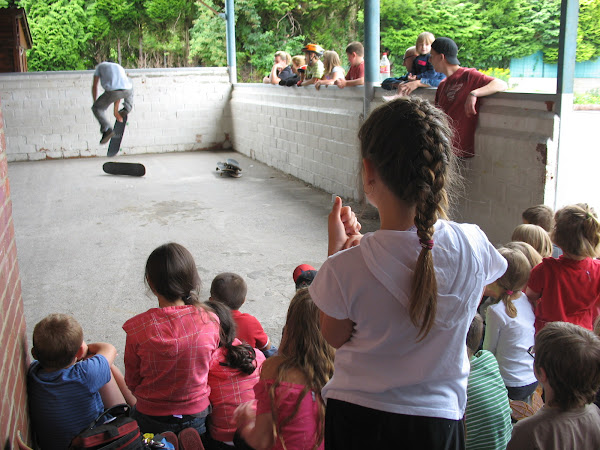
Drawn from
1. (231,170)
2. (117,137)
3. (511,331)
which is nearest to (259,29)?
(117,137)

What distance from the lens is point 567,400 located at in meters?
1.72

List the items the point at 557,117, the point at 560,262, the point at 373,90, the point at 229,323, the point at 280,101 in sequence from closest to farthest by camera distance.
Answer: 1. the point at 229,323
2. the point at 560,262
3. the point at 557,117
4. the point at 373,90
5. the point at 280,101

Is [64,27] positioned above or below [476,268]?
above

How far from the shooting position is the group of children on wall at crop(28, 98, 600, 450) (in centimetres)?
133

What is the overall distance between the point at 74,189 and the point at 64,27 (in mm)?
17305

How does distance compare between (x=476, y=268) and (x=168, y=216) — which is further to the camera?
(x=168, y=216)

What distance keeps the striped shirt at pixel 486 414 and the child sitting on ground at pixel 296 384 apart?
23.1 inches

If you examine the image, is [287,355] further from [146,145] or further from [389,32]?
[389,32]

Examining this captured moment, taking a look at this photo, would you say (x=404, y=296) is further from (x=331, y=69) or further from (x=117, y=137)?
(x=117, y=137)

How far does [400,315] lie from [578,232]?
1.77m

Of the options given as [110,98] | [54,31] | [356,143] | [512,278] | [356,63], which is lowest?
[512,278]

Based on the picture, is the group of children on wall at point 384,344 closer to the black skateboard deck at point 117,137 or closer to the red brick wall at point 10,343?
the red brick wall at point 10,343

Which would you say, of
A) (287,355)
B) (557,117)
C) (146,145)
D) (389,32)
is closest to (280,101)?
(146,145)

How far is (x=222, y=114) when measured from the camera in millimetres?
14781
